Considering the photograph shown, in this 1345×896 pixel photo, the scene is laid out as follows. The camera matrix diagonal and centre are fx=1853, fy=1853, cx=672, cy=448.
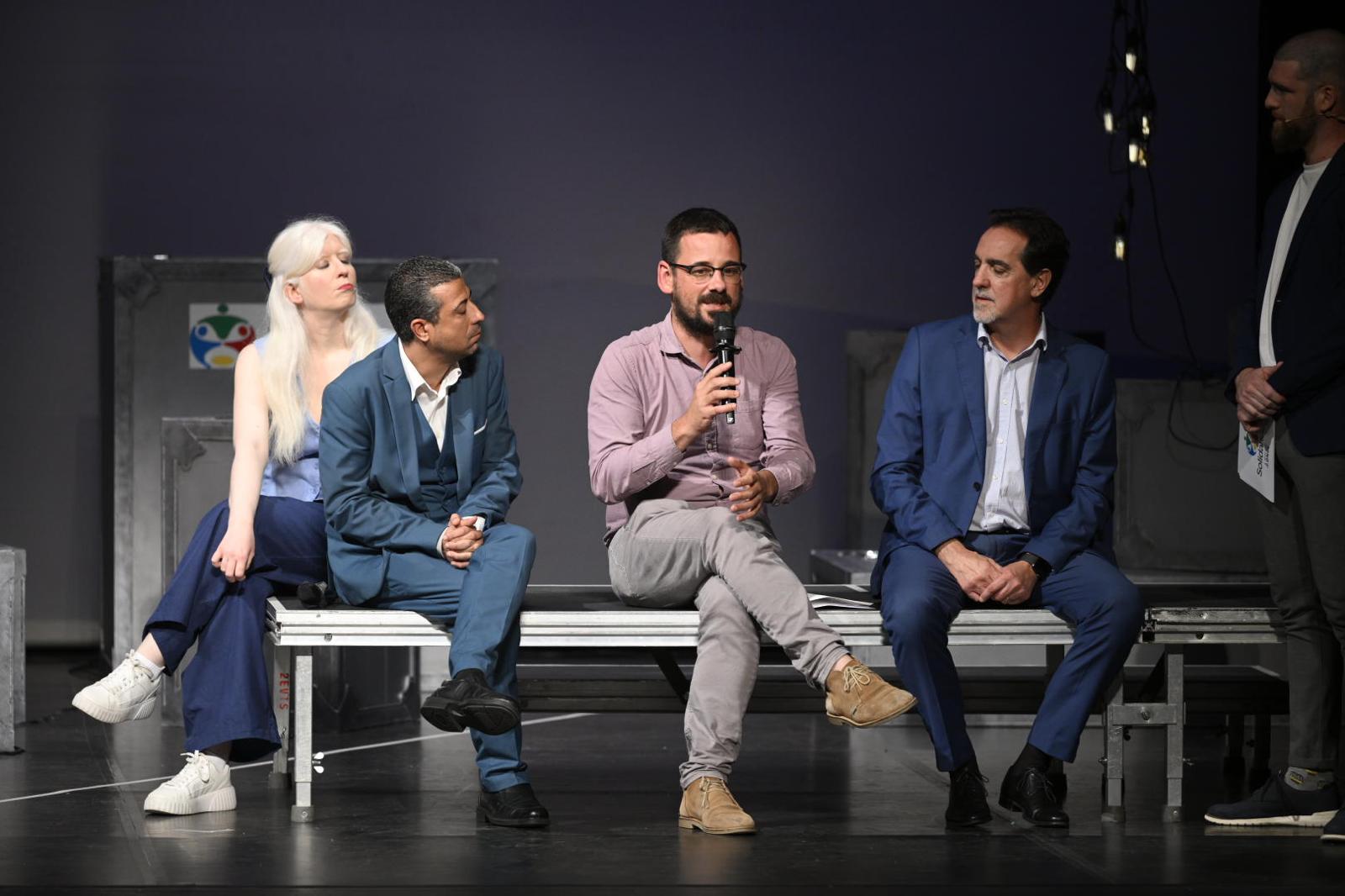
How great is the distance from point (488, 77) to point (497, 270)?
785mm

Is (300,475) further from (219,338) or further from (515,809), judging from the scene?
(219,338)

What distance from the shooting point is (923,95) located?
7.54m

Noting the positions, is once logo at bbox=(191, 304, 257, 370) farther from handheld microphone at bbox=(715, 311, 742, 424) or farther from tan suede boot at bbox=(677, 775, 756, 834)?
tan suede boot at bbox=(677, 775, 756, 834)

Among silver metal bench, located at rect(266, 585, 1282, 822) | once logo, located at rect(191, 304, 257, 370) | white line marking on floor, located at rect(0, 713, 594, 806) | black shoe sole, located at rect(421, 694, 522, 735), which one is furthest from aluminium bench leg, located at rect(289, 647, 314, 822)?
once logo, located at rect(191, 304, 257, 370)

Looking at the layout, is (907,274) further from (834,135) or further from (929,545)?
(929,545)

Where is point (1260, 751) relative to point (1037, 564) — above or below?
below

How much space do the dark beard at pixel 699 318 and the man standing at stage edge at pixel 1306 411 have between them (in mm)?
1245

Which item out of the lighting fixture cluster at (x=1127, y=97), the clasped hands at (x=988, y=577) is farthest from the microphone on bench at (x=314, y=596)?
the lighting fixture cluster at (x=1127, y=97)

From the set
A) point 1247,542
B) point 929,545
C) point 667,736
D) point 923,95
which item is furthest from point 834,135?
point 929,545

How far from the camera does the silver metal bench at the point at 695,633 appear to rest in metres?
4.30

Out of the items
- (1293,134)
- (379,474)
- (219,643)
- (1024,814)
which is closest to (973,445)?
(1024,814)

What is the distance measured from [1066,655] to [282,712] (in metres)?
1.97

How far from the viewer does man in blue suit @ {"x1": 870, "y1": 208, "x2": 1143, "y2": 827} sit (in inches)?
169

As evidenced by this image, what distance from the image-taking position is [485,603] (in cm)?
419
